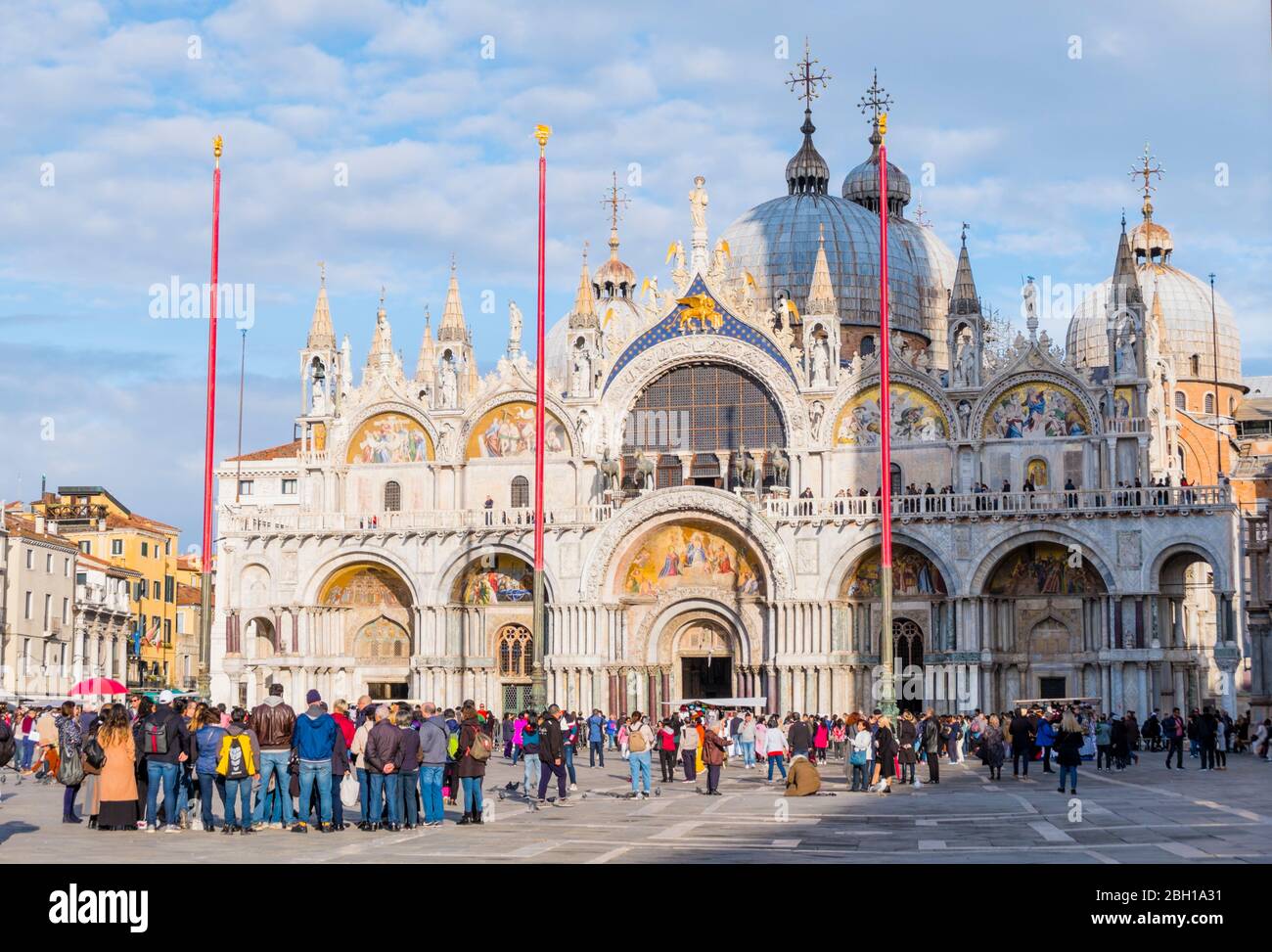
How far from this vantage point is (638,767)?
3291cm

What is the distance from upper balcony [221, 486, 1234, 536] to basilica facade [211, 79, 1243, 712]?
89 millimetres

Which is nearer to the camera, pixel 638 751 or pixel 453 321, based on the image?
pixel 638 751

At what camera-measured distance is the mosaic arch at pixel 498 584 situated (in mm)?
60875

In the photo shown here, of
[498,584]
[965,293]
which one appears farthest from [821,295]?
[498,584]

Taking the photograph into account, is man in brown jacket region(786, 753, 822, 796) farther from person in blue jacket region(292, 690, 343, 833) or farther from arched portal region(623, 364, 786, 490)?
arched portal region(623, 364, 786, 490)

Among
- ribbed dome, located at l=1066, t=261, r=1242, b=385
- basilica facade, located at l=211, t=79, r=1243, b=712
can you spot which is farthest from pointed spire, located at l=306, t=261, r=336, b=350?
ribbed dome, located at l=1066, t=261, r=1242, b=385

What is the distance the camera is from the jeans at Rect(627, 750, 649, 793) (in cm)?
3259

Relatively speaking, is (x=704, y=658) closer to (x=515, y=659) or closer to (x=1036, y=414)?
(x=515, y=659)

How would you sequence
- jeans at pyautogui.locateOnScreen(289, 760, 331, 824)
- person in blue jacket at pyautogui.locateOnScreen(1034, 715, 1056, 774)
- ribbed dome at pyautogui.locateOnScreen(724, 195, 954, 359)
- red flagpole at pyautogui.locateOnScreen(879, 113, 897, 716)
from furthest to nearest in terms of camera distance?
1. ribbed dome at pyautogui.locateOnScreen(724, 195, 954, 359)
2. red flagpole at pyautogui.locateOnScreen(879, 113, 897, 716)
3. person in blue jacket at pyautogui.locateOnScreen(1034, 715, 1056, 774)
4. jeans at pyautogui.locateOnScreen(289, 760, 331, 824)

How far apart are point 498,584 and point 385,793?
36.2m

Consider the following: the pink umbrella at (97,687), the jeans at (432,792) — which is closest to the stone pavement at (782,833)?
the jeans at (432,792)

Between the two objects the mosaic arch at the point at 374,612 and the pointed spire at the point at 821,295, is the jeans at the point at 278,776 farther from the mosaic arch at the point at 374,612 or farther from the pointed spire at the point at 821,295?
the pointed spire at the point at 821,295
